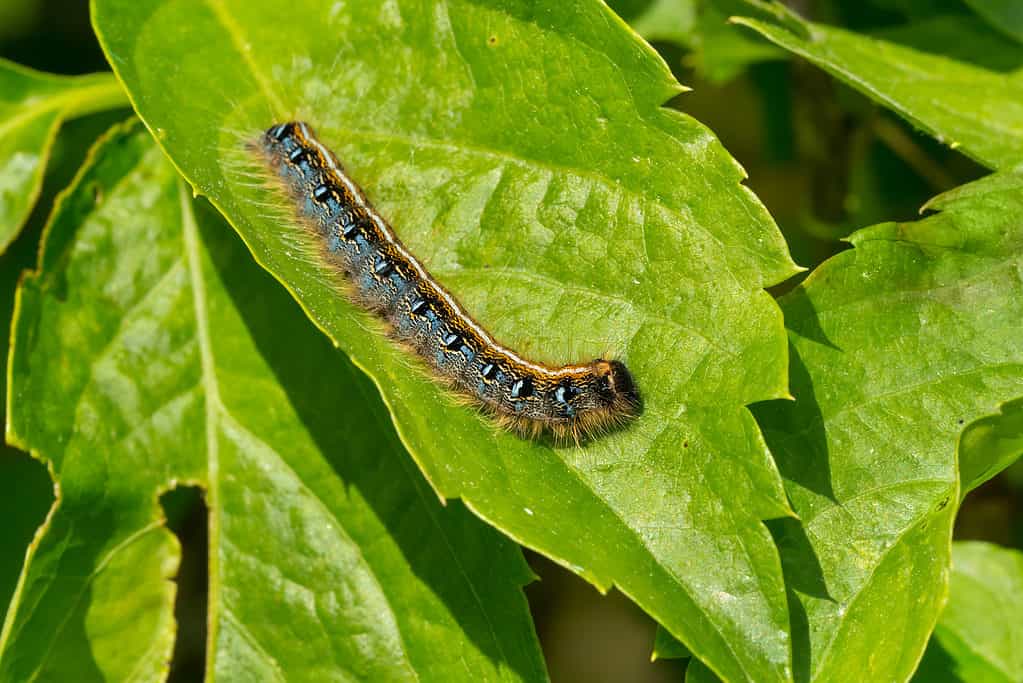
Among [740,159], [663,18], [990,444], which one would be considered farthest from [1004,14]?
[990,444]

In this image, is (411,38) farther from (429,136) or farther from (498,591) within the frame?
(498,591)

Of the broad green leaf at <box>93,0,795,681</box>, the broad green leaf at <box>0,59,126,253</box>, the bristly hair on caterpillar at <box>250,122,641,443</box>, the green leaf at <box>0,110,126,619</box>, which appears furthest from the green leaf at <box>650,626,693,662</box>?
the green leaf at <box>0,110,126,619</box>

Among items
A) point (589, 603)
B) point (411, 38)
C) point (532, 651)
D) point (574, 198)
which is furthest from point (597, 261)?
point (589, 603)

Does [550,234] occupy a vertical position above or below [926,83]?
below

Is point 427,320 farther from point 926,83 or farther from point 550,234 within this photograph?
point 926,83

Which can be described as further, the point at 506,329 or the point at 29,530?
the point at 29,530

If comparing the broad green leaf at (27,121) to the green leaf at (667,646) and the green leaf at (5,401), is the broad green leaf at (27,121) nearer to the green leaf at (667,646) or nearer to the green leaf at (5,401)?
the green leaf at (5,401)

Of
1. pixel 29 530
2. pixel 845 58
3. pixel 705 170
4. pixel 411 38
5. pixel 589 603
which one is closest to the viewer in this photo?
pixel 705 170
